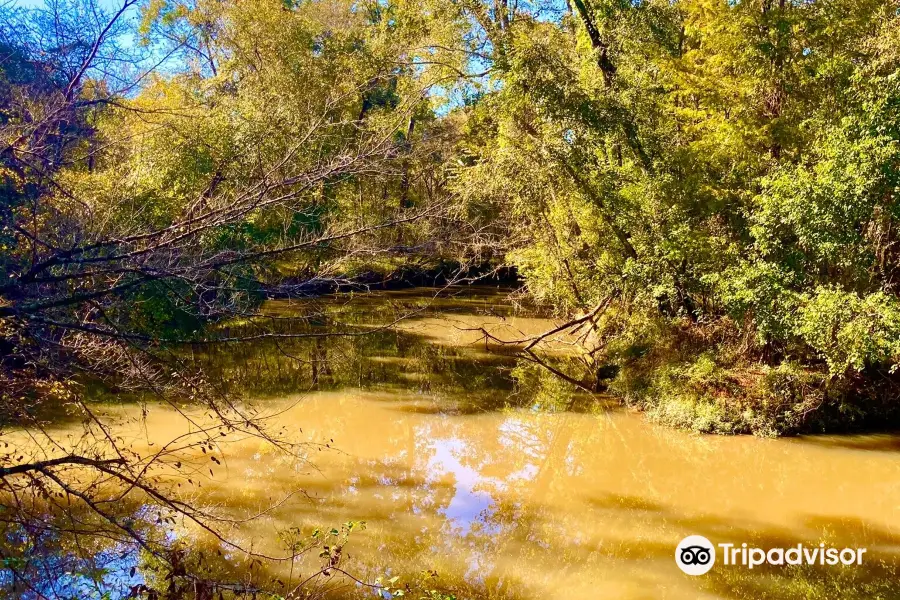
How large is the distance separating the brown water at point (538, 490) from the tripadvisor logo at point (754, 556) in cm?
14

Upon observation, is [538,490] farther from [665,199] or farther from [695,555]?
[665,199]

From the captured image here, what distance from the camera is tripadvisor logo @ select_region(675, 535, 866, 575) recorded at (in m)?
6.18

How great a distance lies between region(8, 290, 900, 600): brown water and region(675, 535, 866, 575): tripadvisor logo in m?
0.14

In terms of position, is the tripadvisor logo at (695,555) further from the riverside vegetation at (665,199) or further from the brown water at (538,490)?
the riverside vegetation at (665,199)

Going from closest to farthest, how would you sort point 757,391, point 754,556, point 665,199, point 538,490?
point 754,556, point 538,490, point 757,391, point 665,199

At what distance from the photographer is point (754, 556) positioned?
6.30m

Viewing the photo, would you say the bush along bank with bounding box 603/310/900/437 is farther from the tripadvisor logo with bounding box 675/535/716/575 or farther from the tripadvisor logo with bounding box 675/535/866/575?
the tripadvisor logo with bounding box 675/535/716/575

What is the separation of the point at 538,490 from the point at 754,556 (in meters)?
2.67

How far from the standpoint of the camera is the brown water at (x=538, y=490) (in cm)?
597

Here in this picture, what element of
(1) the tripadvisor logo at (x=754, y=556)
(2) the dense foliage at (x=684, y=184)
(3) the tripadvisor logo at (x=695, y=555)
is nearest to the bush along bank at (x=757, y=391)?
(2) the dense foliage at (x=684, y=184)

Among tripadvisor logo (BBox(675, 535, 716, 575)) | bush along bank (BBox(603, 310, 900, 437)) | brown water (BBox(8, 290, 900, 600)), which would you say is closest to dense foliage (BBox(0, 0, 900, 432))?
bush along bank (BBox(603, 310, 900, 437))

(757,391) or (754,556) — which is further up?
(757,391)

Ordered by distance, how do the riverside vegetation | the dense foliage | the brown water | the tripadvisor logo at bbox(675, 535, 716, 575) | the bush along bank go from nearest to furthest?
the brown water, the tripadvisor logo at bbox(675, 535, 716, 575), the riverside vegetation, the dense foliage, the bush along bank

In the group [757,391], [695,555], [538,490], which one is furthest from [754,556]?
[757,391]
